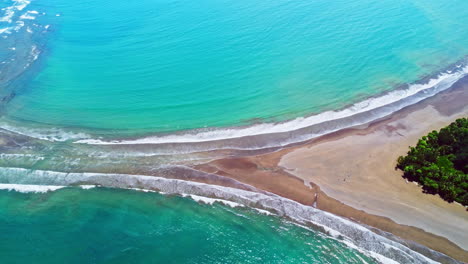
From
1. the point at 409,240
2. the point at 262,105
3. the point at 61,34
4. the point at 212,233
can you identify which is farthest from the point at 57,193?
the point at 61,34

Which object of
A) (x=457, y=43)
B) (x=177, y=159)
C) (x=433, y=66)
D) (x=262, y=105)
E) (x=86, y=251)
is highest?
(x=457, y=43)

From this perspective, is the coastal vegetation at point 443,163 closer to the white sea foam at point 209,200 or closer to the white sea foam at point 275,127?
the white sea foam at point 275,127

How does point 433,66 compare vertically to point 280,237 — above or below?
above

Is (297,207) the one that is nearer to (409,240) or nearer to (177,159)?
(409,240)

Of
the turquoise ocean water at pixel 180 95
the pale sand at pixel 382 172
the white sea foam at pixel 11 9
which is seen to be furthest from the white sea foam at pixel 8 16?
the pale sand at pixel 382 172

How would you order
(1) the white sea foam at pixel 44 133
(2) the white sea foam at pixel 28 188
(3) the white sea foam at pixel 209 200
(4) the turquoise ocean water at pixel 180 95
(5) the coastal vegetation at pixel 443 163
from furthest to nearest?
1. (1) the white sea foam at pixel 44 133
2. (2) the white sea foam at pixel 28 188
3. (3) the white sea foam at pixel 209 200
4. (5) the coastal vegetation at pixel 443 163
5. (4) the turquoise ocean water at pixel 180 95

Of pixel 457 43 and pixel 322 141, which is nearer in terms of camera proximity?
pixel 322 141
